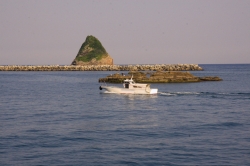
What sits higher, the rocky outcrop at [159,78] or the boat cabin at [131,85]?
the boat cabin at [131,85]

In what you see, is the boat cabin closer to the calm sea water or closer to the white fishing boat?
the white fishing boat

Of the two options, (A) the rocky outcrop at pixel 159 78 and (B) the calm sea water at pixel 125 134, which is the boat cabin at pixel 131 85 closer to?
(B) the calm sea water at pixel 125 134

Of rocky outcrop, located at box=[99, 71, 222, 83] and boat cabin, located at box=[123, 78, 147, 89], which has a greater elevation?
boat cabin, located at box=[123, 78, 147, 89]

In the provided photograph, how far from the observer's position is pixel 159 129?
Result: 28609mm

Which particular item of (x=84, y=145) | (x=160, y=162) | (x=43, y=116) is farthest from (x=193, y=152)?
(x=43, y=116)

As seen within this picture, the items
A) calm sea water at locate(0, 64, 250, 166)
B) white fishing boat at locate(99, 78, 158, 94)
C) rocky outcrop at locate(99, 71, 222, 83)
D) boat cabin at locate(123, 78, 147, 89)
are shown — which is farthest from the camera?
rocky outcrop at locate(99, 71, 222, 83)

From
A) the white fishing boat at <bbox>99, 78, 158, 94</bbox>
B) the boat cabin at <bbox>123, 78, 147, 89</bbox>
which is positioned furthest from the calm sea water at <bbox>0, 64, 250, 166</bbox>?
the boat cabin at <bbox>123, 78, 147, 89</bbox>

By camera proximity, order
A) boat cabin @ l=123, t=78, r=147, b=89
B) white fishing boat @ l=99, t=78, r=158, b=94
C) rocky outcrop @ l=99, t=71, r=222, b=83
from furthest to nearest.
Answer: rocky outcrop @ l=99, t=71, r=222, b=83, boat cabin @ l=123, t=78, r=147, b=89, white fishing boat @ l=99, t=78, r=158, b=94

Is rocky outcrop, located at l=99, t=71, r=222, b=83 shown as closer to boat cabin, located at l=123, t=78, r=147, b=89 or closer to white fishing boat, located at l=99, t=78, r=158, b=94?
boat cabin, located at l=123, t=78, r=147, b=89

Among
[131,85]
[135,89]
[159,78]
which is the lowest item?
[159,78]

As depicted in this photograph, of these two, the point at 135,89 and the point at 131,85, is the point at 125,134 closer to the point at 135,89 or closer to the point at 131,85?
the point at 135,89

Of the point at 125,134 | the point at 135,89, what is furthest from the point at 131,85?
the point at 125,134

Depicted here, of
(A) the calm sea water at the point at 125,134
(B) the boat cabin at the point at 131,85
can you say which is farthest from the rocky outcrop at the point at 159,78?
(A) the calm sea water at the point at 125,134

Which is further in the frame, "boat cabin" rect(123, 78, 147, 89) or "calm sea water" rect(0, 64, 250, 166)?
"boat cabin" rect(123, 78, 147, 89)
